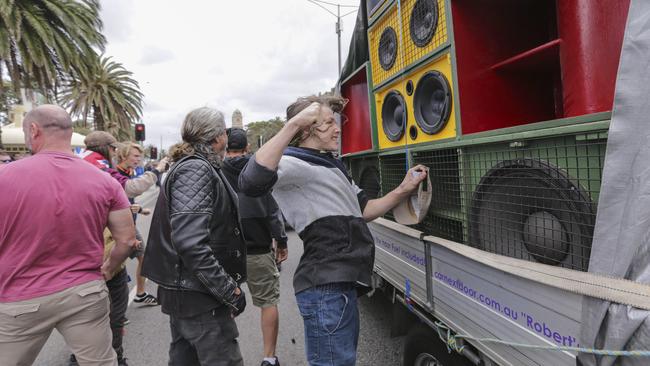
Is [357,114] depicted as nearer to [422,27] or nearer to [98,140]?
[422,27]

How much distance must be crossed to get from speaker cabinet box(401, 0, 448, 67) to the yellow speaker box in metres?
0.10

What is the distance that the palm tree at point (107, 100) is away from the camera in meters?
19.8

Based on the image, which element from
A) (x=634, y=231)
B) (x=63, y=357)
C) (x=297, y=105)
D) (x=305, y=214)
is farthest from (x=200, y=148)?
(x=63, y=357)

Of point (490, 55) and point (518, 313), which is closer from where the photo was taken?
point (518, 313)

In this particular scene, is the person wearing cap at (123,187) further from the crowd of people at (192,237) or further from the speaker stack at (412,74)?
the speaker stack at (412,74)

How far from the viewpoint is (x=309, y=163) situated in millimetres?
1700

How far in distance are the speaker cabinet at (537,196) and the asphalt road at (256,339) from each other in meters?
1.67

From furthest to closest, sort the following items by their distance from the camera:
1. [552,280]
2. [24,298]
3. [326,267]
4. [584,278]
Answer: [24,298] → [326,267] → [552,280] → [584,278]

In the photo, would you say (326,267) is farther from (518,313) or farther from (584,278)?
(584,278)

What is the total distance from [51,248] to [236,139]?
169cm

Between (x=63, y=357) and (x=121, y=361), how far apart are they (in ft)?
2.23

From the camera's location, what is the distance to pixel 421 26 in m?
2.36

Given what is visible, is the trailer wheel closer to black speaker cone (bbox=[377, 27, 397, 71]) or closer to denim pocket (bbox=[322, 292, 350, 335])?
denim pocket (bbox=[322, 292, 350, 335])

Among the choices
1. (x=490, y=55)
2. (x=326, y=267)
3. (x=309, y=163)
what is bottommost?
(x=326, y=267)
